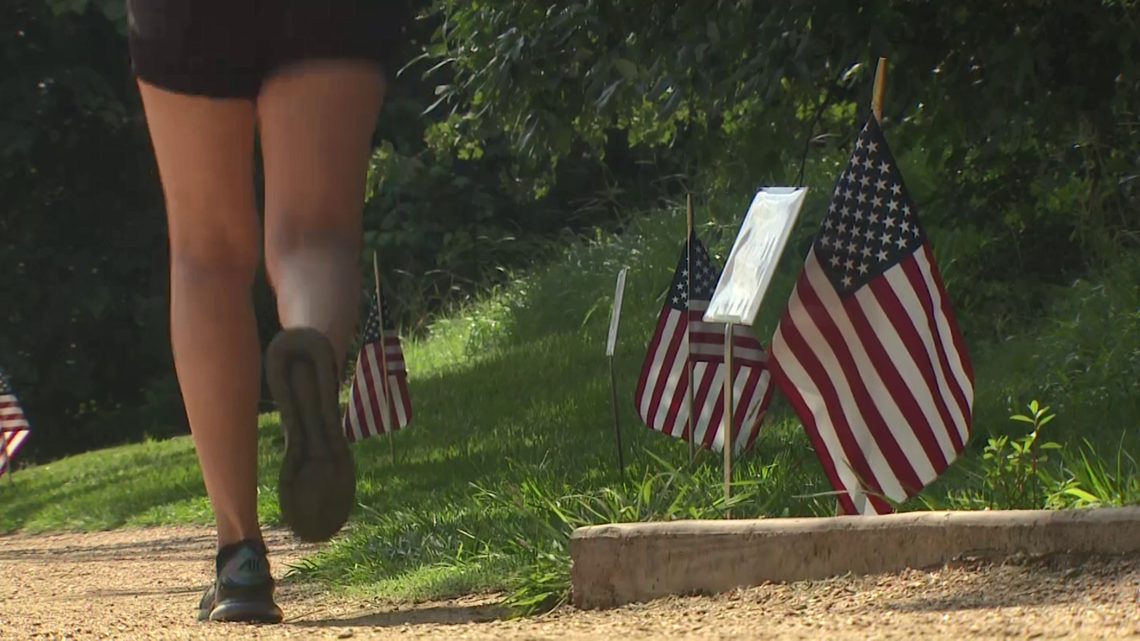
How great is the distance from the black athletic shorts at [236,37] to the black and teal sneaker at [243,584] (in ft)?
3.70

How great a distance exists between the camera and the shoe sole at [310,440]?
4.22 metres

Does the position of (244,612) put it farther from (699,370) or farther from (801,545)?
(699,370)

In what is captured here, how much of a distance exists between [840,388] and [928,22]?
3669 millimetres

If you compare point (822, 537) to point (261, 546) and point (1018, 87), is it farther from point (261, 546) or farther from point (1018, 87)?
point (1018, 87)

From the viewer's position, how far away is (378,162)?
785 inches

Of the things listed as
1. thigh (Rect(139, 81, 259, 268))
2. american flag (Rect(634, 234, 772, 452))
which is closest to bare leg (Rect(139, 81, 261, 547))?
thigh (Rect(139, 81, 259, 268))

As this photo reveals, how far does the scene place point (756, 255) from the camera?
5625 mm

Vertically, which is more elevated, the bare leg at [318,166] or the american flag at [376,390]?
the bare leg at [318,166]

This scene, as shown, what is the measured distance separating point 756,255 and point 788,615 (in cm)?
143

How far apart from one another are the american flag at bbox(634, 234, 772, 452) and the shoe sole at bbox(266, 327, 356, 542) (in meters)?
3.54

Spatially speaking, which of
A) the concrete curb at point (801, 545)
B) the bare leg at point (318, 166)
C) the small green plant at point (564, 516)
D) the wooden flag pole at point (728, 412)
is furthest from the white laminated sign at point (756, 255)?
the bare leg at point (318, 166)

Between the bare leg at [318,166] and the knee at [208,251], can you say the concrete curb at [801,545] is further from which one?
A: the knee at [208,251]

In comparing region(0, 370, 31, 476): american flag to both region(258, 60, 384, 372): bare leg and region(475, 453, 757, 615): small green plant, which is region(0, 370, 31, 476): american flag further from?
region(258, 60, 384, 372): bare leg

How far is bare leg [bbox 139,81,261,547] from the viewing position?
4785 millimetres
